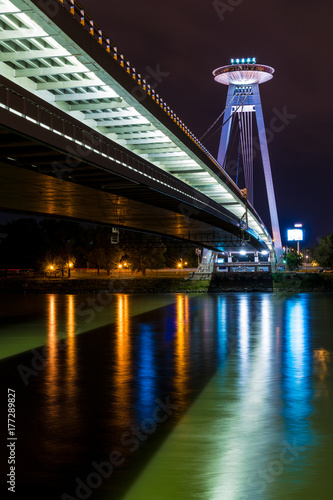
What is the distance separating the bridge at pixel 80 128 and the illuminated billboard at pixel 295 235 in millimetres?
147653

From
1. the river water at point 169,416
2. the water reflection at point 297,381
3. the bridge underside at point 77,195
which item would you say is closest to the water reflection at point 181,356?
the river water at point 169,416

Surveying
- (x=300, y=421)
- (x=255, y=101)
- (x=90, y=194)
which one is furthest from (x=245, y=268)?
(x=300, y=421)

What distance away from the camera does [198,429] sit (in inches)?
336

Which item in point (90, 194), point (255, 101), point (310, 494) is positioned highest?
point (255, 101)

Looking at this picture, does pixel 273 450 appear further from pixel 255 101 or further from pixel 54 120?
pixel 255 101

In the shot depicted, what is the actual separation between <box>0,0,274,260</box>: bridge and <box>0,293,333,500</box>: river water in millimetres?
6384

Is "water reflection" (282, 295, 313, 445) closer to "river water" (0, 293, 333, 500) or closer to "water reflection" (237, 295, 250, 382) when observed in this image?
"river water" (0, 293, 333, 500)

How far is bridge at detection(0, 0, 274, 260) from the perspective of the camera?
17578 mm

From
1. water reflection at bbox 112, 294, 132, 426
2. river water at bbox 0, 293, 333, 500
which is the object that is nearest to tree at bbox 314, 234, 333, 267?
water reflection at bbox 112, 294, 132, 426

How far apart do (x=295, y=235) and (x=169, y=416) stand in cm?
18429

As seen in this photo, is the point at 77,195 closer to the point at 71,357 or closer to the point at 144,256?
the point at 71,357

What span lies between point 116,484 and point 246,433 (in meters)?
2.33

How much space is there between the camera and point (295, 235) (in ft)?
622

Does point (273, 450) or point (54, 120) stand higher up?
point (54, 120)
